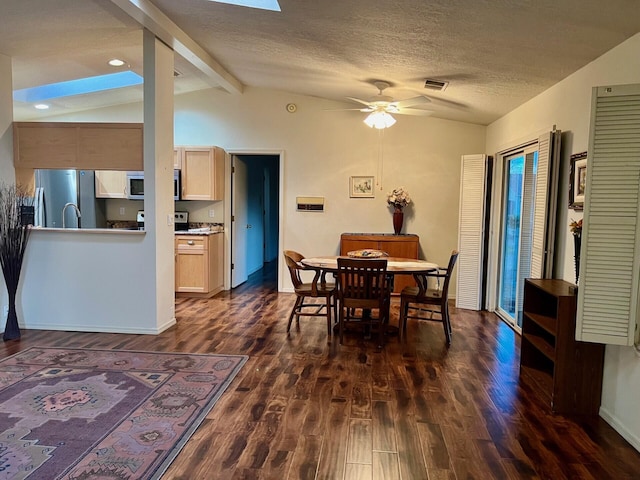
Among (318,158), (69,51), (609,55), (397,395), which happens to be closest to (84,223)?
(69,51)

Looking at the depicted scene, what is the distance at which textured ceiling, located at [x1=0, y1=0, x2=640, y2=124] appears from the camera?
104 inches

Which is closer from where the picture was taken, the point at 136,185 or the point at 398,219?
the point at 136,185

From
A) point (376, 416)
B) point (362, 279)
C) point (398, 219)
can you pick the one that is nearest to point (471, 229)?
point (398, 219)

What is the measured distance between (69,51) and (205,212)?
8.85ft

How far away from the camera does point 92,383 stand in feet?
10.0

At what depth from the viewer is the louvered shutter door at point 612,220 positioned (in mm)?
2359

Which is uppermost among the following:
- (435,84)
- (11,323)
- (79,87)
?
(79,87)

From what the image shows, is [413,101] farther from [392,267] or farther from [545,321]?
[545,321]

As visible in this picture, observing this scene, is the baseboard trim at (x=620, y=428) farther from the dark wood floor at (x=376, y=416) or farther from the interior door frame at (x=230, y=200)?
the interior door frame at (x=230, y=200)

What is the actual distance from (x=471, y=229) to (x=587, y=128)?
245 centimetres

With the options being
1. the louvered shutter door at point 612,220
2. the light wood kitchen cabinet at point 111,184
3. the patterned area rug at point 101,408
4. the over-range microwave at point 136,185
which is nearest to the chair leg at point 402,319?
the patterned area rug at point 101,408

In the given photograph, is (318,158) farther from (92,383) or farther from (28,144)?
(92,383)

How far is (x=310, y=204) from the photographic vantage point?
638 centimetres

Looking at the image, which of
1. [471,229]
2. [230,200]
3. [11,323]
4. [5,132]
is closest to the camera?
[11,323]
